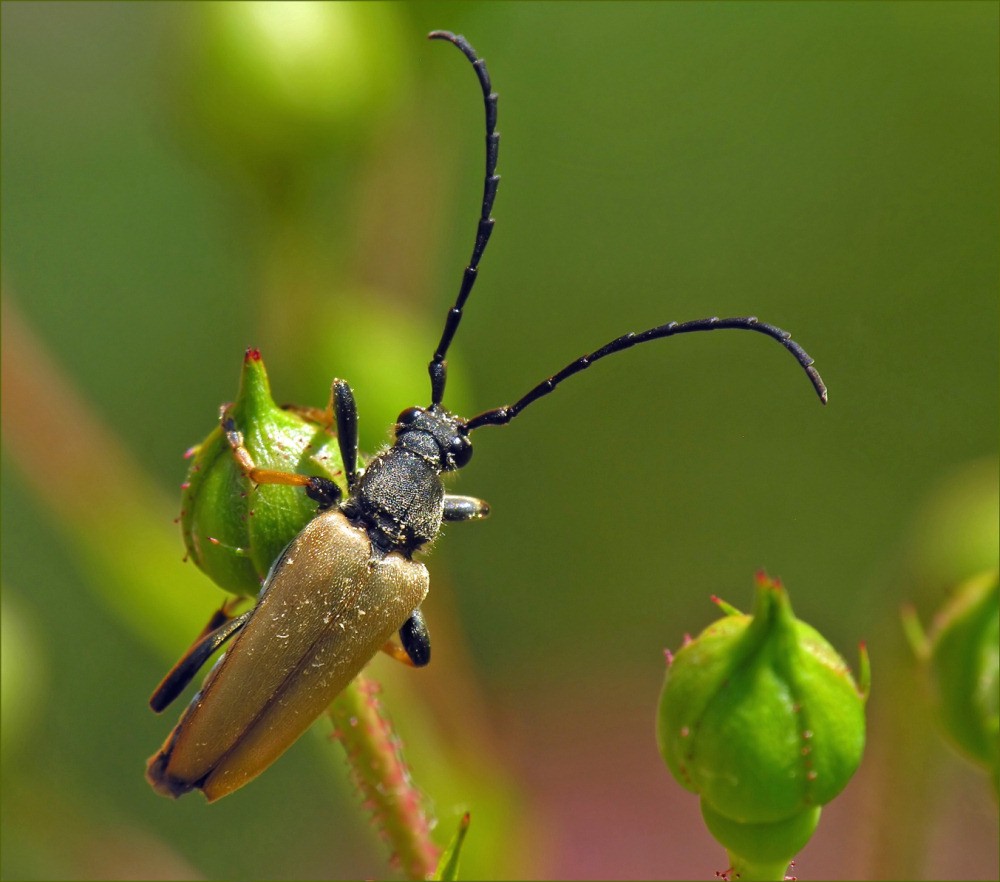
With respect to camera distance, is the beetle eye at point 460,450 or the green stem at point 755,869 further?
the beetle eye at point 460,450

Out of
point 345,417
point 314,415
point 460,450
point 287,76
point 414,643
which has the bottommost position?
point 414,643

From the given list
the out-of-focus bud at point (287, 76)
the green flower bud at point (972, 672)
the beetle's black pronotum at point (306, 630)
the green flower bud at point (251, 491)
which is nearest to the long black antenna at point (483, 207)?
the beetle's black pronotum at point (306, 630)

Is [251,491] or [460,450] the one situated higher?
[251,491]

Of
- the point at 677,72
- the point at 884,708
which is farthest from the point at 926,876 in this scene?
the point at 677,72

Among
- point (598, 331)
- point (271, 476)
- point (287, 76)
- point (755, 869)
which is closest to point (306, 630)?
point (271, 476)

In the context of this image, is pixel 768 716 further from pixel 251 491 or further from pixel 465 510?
pixel 465 510

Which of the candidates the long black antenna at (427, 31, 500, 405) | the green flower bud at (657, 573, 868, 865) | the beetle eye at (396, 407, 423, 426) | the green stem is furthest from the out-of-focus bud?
the green stem

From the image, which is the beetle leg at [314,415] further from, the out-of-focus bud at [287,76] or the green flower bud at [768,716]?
the out-of-focus bud at [287,76]

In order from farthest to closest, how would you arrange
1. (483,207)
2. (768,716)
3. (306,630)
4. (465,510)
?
(465,510)
(483,207)
(306,630)
(768,716)
